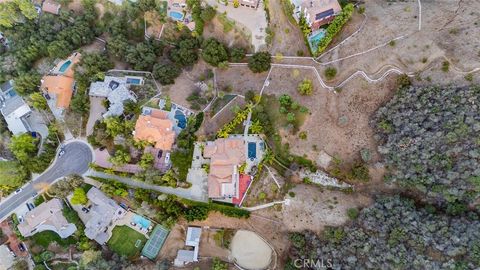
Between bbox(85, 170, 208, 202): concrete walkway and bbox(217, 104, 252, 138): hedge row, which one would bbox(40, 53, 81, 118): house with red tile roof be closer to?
bbox(85, 170, 208, 202): concrete walkway

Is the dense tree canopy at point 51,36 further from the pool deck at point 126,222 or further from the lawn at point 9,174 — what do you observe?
the pool deck at point 126,222

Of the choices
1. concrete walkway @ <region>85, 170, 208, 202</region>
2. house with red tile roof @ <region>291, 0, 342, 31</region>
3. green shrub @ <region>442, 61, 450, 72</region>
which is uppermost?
house with red tile roof @ <region>291, 0, 342, 31</region>

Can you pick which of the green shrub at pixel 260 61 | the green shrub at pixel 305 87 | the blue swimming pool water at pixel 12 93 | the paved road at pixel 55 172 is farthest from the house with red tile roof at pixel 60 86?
the green shrub at pixel 305 87

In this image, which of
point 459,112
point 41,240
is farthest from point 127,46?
point 459,112

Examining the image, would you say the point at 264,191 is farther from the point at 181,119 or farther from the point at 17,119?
the point at 17,119

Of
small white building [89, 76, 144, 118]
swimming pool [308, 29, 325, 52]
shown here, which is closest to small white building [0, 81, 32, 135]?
small white building [89, 76, 144, 118]

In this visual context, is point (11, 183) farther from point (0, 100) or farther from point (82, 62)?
point (82, 62)
